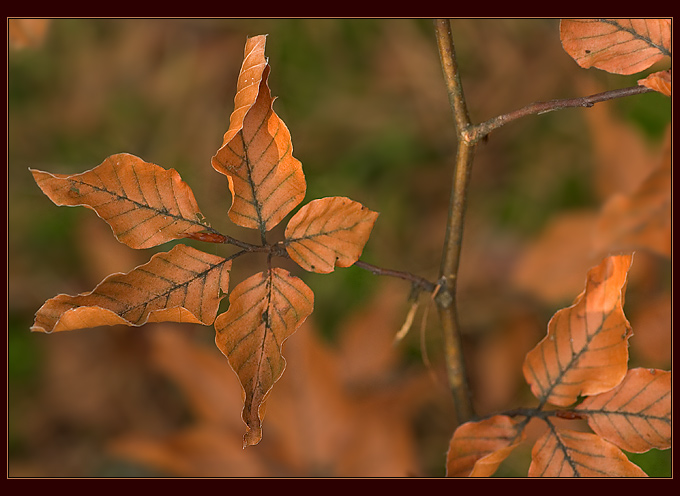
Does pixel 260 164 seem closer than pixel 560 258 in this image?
Yes

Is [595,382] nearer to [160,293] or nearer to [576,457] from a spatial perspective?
[576,457]

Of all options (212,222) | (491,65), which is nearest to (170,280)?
(212,222)

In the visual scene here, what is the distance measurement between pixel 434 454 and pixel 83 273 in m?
0.88

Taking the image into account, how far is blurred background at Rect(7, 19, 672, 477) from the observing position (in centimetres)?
121

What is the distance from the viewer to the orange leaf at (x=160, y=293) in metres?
0.48

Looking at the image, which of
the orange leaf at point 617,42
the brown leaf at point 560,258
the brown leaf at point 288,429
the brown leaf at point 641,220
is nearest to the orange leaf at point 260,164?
the orange leaf at point 617,42

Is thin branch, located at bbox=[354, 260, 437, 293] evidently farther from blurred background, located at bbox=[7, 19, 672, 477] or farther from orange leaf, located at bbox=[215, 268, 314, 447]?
blurred background, located at bbox=[7, 19, 672, 477]

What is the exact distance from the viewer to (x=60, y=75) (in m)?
1.44

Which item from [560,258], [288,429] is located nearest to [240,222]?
[288,429]

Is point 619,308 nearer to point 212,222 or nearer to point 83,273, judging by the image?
point 212,222

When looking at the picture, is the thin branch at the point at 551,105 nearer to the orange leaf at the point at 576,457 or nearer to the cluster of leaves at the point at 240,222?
the cluster of leaves at the point at 240,222

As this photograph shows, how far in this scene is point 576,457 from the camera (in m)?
0.59

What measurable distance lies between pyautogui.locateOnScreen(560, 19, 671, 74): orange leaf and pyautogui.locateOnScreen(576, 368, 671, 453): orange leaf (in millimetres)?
299

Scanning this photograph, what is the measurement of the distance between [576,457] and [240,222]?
0.40 m
